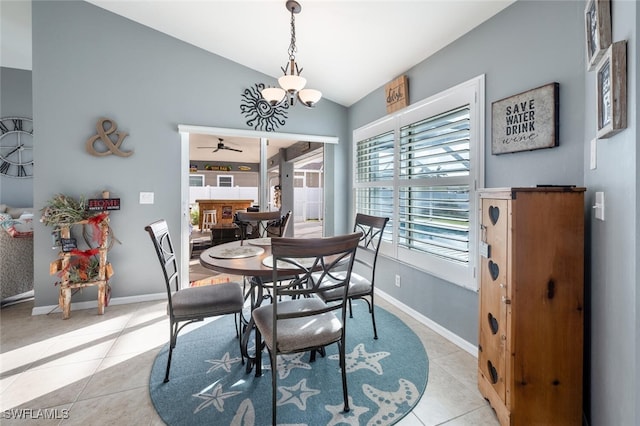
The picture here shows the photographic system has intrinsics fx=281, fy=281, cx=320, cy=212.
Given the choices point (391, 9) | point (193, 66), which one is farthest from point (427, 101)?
point (193, 66)

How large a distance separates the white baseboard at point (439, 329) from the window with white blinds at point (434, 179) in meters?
0.47

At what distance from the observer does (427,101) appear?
8.68 ft

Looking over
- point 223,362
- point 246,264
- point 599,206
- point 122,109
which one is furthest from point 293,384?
point 122,109

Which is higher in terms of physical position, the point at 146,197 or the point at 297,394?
the point at 146,197

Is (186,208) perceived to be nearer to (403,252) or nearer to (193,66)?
(193,66)

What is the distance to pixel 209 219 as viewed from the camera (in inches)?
185

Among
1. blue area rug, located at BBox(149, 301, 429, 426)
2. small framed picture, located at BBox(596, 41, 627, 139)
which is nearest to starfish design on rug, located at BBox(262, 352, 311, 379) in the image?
blue area rug, located at BBox(149, 301, 429, 426)

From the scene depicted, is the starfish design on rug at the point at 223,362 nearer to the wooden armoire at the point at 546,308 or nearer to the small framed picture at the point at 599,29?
the wooden armoire at the point at 546,308

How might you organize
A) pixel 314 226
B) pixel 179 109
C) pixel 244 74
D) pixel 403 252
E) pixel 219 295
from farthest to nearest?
pixel 314 226
pixel 244 74
pixel 179 109
pixel 403 252
pixel 219 295

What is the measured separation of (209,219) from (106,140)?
76.2 inches

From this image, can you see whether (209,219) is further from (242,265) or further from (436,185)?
(436,185)

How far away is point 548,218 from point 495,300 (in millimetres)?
516

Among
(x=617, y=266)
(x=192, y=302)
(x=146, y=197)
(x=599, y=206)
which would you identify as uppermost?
(x=146, y=197)

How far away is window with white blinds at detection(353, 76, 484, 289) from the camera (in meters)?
2.23
